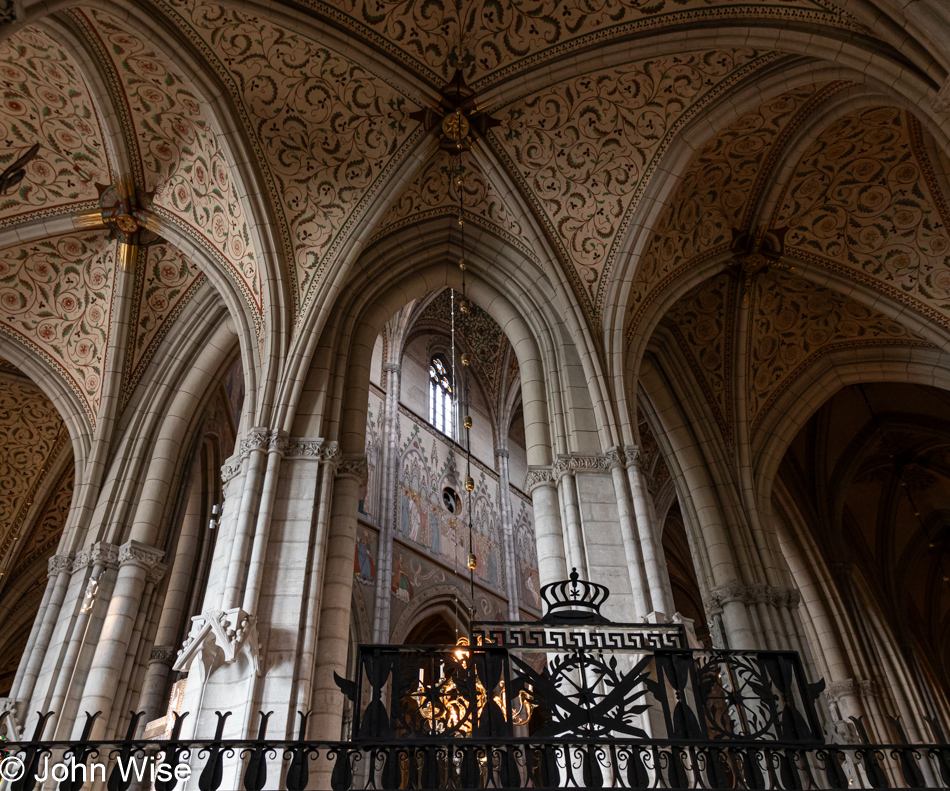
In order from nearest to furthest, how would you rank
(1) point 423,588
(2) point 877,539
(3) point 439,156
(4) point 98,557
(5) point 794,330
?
(4) point 98,557 < (3) point 439,156 < (5) point 794,330 < (1) point 423,588 < (2) point 877,539

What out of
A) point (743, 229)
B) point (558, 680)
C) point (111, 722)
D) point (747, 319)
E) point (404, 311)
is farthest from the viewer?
point (404, 311)

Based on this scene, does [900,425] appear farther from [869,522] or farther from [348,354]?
[348,354]

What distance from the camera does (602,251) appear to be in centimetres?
1005

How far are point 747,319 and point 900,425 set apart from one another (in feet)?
20.4

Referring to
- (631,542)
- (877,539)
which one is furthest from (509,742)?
(877,539)

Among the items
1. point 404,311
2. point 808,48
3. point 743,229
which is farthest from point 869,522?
point 808,48

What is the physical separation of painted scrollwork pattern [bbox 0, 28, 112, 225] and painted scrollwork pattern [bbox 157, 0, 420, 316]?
70.5 inches

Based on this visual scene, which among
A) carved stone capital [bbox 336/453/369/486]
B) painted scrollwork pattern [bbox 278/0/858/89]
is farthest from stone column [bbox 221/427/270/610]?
painted scrollwork pattern [bbox 278/0/858/89]

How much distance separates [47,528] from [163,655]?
4.37m

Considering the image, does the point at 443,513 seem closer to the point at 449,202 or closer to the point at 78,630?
the point at 449,202

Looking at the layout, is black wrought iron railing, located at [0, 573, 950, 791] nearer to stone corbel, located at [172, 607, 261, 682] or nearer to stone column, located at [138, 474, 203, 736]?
stone corbel, located at [172, 607, 261, 682]

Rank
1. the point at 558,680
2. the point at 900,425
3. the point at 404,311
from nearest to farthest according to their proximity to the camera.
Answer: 1. the point at 558,680
2. the point at 900,425
3. the point at 404,311

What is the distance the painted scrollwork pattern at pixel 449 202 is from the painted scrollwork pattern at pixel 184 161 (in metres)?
1.75

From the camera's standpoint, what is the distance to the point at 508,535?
58.1ft
